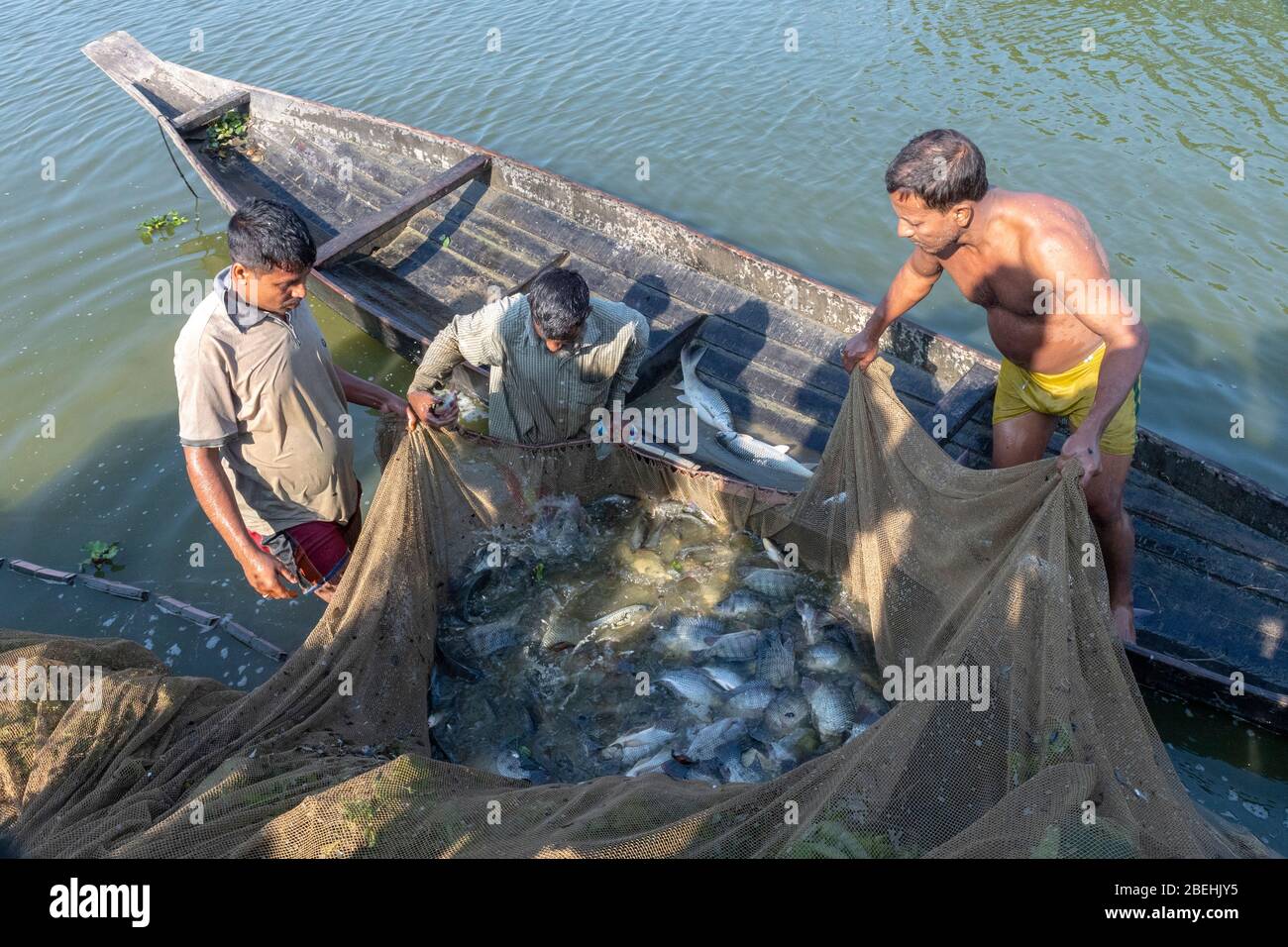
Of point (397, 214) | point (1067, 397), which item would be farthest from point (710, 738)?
point (397, 214)

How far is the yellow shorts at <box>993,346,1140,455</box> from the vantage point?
4.37 metres

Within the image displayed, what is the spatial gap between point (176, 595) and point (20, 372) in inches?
146

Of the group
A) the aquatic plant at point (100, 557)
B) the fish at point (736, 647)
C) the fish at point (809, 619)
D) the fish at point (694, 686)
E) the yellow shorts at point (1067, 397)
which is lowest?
the aquatic plant at point (100, 557)

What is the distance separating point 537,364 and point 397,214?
150 inches

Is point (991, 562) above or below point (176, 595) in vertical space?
above

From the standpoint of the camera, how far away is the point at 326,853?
288 cm

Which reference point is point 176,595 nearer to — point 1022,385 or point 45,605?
point 45,605

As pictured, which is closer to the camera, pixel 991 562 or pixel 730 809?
pixel 730 809

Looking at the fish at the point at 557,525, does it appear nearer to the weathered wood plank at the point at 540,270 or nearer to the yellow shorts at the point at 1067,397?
the weathered wood plank at the point at 540,270

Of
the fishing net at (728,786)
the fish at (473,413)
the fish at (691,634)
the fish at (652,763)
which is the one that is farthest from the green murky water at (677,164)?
the fish at (652,763)

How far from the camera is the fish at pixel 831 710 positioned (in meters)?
4.23

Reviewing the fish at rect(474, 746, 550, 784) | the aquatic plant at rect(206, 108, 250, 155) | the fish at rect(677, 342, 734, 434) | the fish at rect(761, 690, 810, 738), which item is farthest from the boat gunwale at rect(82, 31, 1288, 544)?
the fish at rect(474, 746, 550, 784)

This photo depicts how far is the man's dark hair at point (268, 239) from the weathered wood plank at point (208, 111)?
711 centimetres
